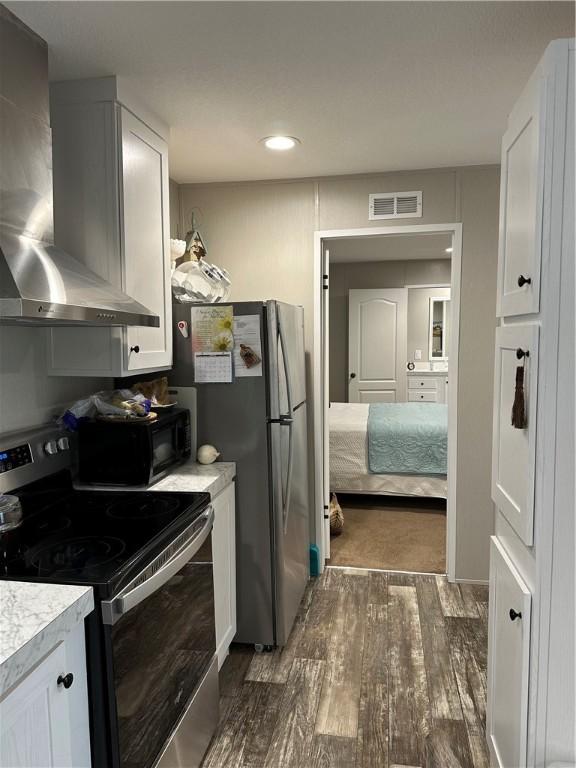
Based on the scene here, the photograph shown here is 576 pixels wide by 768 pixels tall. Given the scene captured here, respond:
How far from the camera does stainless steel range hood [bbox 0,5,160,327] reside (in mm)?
1528

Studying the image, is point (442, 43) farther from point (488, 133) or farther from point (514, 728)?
point (514, 728)

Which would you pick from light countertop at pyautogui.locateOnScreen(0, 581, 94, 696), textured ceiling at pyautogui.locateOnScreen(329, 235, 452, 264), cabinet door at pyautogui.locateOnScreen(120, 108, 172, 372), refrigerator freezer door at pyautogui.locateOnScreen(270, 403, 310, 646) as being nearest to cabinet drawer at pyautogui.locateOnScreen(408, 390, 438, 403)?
textured ceiling at pyautogui.locateOnScreen(329, 235, 452, 264)

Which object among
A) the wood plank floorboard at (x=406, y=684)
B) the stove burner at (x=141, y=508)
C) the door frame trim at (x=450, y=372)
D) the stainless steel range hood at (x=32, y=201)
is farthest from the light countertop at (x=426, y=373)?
the stainless steel range hood at (x=32, y=201)

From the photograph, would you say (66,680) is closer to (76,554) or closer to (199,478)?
(76,554)

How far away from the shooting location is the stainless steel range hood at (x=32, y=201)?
1.53 metres

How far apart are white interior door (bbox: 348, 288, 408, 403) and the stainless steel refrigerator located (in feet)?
15.0

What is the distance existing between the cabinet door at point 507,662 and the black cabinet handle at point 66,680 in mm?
1129

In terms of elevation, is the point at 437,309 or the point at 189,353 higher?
the point at 437,309

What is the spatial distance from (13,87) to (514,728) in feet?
7.82

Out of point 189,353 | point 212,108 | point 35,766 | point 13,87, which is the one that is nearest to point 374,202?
point 212,108

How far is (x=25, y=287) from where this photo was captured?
55.6 inches

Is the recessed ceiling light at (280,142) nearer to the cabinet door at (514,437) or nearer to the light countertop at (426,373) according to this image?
the cabinet door at (514,437)

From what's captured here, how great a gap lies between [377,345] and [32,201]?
5.77 m

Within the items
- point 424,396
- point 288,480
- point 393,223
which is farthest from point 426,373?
point 288,480
